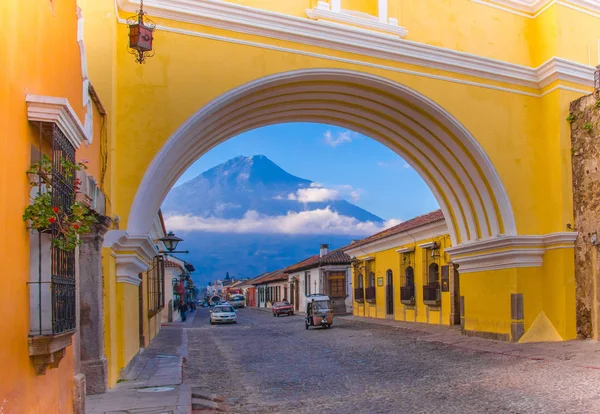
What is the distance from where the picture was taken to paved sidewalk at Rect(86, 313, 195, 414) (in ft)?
22.4

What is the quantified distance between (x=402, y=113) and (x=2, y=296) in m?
11.0

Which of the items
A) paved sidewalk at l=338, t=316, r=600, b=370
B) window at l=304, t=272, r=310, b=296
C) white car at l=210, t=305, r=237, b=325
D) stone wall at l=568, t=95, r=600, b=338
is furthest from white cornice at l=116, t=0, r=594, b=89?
window at l=304, t=272, r=310, b=296

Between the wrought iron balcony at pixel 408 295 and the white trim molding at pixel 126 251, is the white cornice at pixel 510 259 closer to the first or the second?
the white trim molding at pixel 126 251

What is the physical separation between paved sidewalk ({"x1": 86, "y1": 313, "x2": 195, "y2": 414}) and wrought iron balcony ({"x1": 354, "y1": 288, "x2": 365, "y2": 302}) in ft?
59.0

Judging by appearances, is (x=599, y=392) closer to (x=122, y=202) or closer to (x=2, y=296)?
(x=2, y=296)

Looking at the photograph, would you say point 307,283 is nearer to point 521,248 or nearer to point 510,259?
point 510,259

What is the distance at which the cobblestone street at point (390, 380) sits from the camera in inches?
284

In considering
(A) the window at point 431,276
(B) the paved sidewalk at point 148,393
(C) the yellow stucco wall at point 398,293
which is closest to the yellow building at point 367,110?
(B) the paved sidewalk at point 148,393

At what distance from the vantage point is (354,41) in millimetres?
11758

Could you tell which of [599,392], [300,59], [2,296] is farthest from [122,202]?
[599,392]

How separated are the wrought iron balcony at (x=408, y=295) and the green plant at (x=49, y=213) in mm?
19517

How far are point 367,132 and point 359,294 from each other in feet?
52.9

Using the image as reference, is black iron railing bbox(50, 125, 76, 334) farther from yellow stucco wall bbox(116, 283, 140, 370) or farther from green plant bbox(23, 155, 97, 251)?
yellow stucco wall bbox(116, 283, 140, 370)

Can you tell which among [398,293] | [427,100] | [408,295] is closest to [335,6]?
[427,100]
